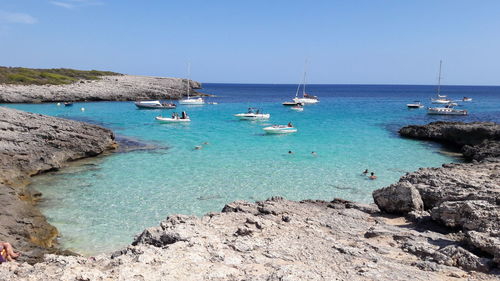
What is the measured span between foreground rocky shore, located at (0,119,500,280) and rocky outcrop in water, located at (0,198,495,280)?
22mm

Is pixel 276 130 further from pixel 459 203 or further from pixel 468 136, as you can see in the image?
pixel 459 203

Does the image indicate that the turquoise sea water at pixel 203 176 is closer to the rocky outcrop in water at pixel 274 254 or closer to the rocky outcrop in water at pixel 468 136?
the rocky outcrop in water at pixel 468 136

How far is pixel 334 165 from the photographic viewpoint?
93.5ft

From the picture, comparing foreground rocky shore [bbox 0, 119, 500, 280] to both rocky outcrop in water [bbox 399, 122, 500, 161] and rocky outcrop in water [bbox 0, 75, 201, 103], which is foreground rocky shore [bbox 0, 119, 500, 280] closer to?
rocky outcrop in water [bbox 399, 122, 500, 161]

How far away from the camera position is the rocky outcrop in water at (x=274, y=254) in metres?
8.00

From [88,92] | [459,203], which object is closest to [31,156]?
[459,203]

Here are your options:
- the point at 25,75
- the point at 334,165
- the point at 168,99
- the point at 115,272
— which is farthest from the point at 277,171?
the point at 25,75

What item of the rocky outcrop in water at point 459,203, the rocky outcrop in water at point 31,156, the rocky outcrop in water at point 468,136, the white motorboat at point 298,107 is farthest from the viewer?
the white motorboat at point 298,107

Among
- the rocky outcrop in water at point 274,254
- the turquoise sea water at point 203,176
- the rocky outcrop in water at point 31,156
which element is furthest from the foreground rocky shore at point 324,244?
the turquoise sea water at point 203,176

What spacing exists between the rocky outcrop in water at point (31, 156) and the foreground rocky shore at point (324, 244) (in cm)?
407

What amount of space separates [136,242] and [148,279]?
298 cm

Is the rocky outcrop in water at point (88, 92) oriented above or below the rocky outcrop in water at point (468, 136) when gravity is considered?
above

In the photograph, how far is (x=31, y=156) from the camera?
81.7 ft

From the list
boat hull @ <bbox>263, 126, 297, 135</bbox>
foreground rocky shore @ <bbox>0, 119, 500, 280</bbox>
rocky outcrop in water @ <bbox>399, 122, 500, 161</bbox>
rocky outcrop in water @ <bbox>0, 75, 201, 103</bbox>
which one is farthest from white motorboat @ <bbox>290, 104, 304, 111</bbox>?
foreground rocky shore @ <bbox>0, 119, 500, 280</bbox>
